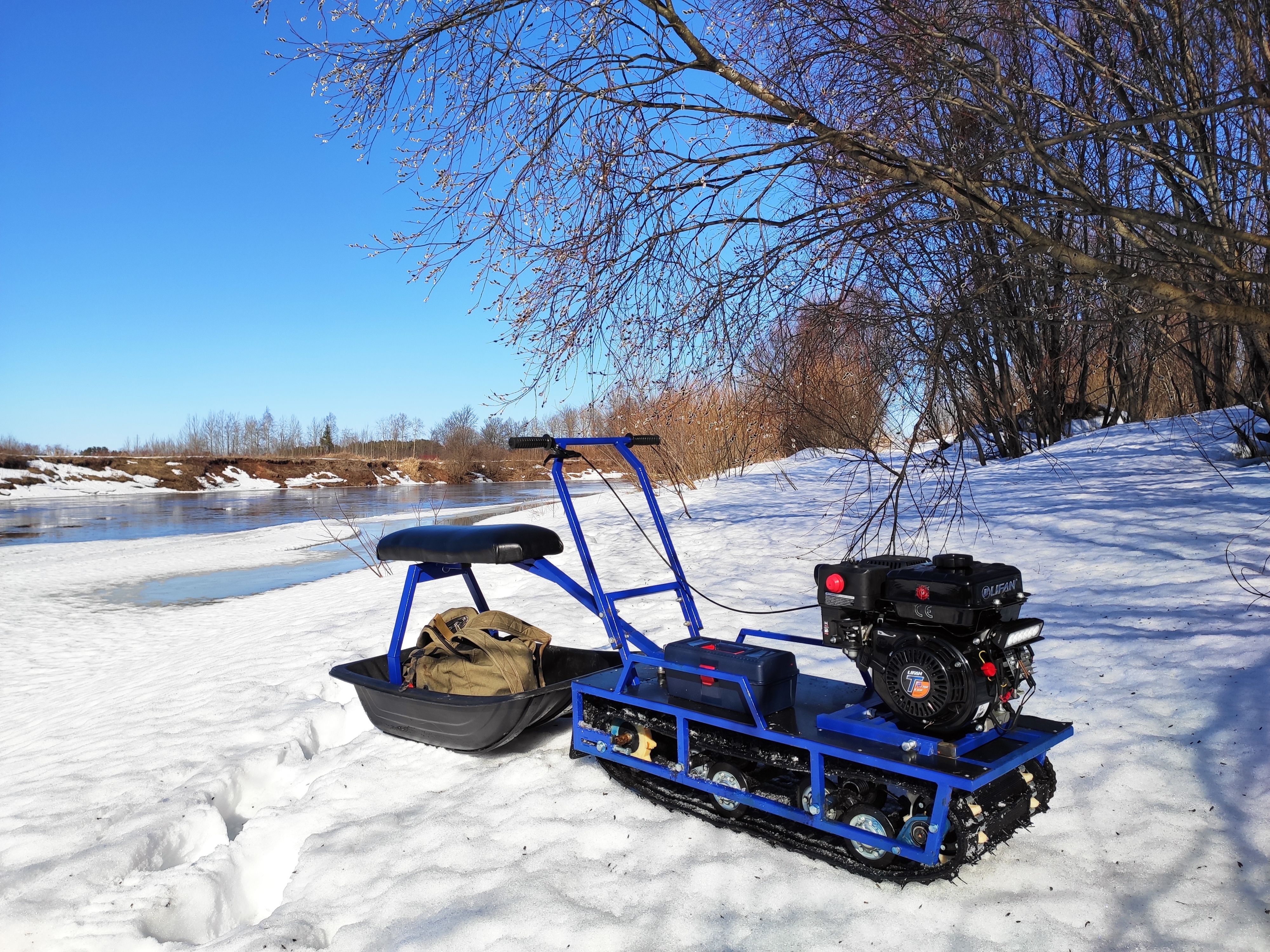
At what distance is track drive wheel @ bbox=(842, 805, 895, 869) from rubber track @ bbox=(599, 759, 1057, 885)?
0.02 meters

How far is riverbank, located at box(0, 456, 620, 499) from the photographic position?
143ft

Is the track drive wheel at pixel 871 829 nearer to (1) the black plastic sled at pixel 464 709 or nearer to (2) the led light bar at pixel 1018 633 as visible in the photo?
(2) the led light bar at pixel 1018 633

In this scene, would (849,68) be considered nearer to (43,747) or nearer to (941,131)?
(941,131)

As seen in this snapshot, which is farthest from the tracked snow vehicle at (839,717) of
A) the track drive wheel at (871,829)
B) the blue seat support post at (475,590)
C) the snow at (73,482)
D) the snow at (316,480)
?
the snow at (316,480)

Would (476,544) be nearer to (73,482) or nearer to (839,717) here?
(839,717)

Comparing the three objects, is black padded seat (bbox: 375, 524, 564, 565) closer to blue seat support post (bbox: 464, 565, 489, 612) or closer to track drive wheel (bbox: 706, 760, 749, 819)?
blue seat support post (bbox: 464, 565, 489, 612)

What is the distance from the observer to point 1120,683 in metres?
4.12

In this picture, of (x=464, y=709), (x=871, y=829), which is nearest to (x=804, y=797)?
(x=871, y=829)

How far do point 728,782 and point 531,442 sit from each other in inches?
66.7

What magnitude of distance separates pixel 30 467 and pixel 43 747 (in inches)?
1999

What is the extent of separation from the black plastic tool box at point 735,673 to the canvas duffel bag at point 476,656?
3.31ft

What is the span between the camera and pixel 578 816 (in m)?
3.31

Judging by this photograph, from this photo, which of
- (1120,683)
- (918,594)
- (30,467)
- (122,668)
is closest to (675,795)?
(918,594)

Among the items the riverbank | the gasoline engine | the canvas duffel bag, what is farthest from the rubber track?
the riverbank
